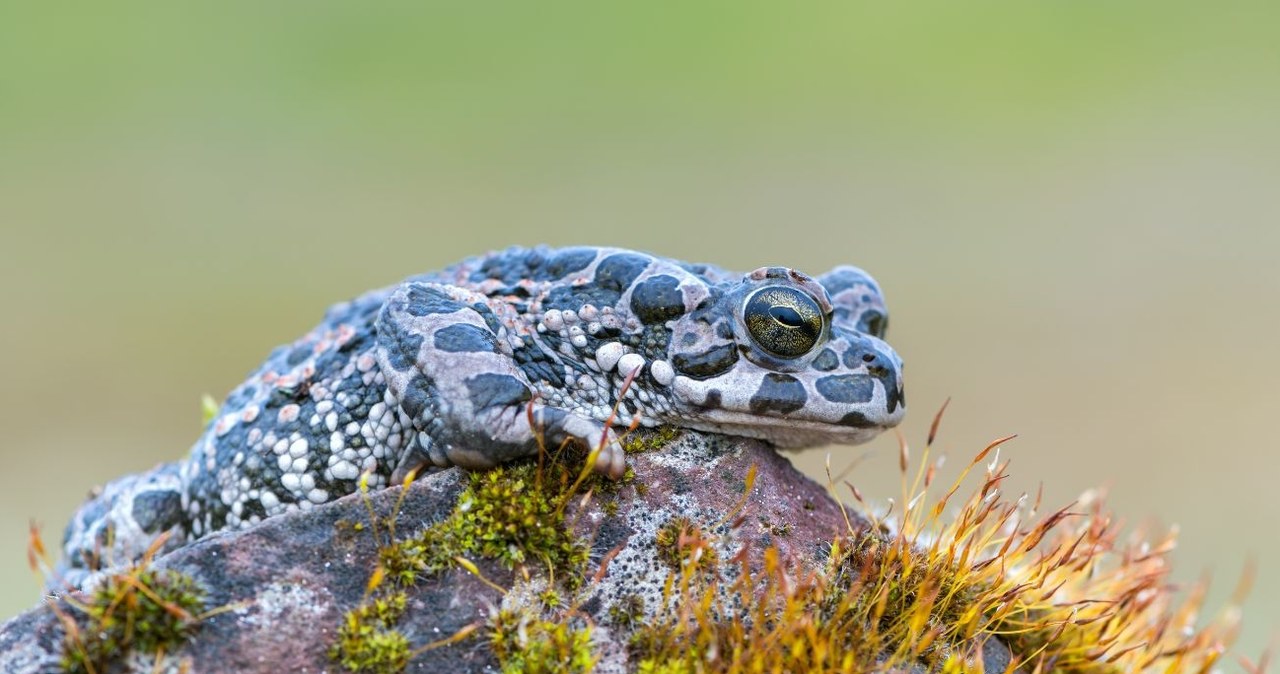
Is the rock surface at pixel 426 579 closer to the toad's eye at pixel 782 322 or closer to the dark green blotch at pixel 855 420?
the dark green blotch at pixel 855 420

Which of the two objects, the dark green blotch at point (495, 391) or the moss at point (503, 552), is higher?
the dark green blotch at point (495, 391)

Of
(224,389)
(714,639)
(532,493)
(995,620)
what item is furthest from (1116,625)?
(224,389)

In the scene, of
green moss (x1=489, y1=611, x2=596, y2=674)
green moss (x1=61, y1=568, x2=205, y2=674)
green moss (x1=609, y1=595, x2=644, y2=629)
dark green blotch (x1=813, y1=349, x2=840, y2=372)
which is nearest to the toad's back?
dark green blotch (x1=813, y1=349, x2=840, y2=372)

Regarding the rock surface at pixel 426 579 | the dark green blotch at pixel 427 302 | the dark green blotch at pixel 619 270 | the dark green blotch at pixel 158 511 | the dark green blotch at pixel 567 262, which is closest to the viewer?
the rock surface at pixel 426 579

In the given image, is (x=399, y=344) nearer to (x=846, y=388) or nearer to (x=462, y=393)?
(x=462, y=393)

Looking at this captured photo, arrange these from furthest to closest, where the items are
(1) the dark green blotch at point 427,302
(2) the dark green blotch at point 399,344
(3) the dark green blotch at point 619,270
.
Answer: (3) the dark green blotch at point 619,270 → (1) the dark green blotch at point 427,302 → (2) the dark green blotch at point 399,344

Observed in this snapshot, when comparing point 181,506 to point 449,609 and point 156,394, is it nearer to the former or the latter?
point 449,609

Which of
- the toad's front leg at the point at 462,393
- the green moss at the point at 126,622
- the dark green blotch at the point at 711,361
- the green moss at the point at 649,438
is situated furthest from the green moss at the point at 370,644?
the dark green blotch at the point at 711,361
